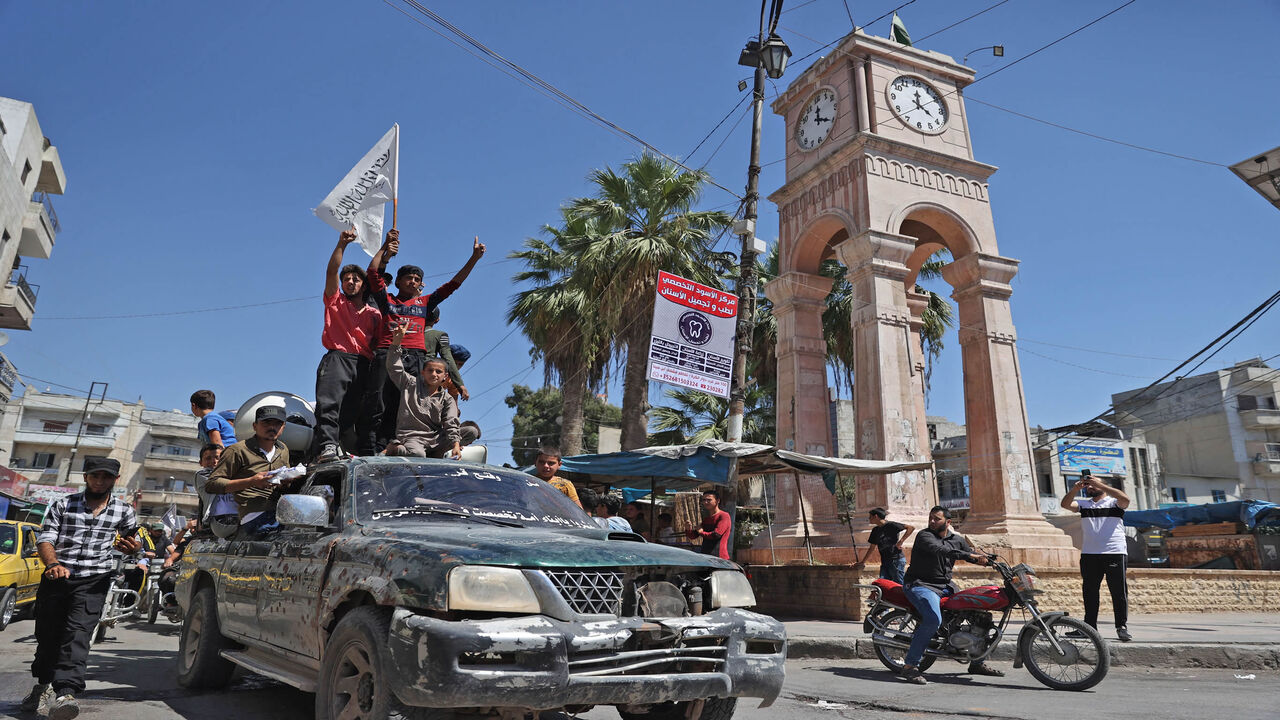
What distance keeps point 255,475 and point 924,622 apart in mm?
5512

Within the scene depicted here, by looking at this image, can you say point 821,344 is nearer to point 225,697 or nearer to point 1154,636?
point 1154,636

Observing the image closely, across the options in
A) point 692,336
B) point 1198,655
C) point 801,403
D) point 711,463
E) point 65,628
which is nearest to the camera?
point 65,628

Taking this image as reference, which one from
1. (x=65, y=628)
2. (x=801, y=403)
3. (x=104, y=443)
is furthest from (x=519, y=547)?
(x=104, y=443)

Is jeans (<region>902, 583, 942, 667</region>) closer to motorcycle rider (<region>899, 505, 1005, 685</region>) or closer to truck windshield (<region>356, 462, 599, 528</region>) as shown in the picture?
motorcycle rider (<region>899, 505, 1005, 685</region>)

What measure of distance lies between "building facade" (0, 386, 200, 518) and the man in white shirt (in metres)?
56.5

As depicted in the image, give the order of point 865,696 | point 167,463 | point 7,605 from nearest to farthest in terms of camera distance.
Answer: point 865,696, point 7,605, point 167,463

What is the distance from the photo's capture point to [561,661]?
2.92m

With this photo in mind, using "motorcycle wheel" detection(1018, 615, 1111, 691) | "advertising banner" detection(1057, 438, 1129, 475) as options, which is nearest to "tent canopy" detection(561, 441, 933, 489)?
"motorcycle wheel" detection(1018, 615, 1111, 691)

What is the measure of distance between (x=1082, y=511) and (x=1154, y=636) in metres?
1.74

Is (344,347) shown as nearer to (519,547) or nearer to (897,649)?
(519,547)

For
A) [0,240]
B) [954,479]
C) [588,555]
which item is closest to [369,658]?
[588,555]

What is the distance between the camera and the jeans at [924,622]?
6734mm

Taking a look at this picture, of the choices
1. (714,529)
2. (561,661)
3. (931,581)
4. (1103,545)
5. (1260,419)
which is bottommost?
(561,661)

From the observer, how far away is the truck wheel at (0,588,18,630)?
9.88m
